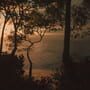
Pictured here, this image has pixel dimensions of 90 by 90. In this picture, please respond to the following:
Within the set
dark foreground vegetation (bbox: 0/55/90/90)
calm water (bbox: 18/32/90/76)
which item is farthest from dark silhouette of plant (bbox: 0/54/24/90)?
calm water (bbox: 18/32/90/76)

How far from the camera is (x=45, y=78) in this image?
1554 cm

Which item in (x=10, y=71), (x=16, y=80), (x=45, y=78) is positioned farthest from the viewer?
(x=10, y=71)

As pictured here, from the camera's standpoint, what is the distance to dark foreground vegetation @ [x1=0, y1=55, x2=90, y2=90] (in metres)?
14.0

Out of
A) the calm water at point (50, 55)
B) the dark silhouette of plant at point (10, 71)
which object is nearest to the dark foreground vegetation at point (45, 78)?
the dark silhouette of plant at point (10, 71)

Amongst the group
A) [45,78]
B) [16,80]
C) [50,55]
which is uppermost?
[16,80]

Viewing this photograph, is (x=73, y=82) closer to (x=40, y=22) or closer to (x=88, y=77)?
(x=88, y=77)

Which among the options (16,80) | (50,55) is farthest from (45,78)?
(50,55)

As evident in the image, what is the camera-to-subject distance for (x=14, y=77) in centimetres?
1517

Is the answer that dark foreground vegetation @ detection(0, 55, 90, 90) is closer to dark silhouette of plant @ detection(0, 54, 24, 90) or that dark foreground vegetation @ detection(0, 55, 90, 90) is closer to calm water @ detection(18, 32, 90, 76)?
dark silhouette of plant @ detection(0, 54, 24, 90)

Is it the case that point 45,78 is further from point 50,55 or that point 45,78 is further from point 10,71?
point 50,55

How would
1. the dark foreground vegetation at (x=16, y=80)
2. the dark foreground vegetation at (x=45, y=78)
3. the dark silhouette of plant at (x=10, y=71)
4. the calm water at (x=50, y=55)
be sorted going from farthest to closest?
the calm water at (x=50, y=55), the dark silhouette of plant at (x=10, y=71), the dark foreground vegetation at (x=45, y=78), the dark foreground vegetation at (x=16, y=80)

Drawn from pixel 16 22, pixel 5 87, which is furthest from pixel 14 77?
pixel 16 22

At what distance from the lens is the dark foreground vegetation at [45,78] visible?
14.0 m

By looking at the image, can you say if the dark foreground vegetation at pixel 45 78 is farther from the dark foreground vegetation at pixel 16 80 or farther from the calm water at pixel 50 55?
the calm water at pixel 50 55
